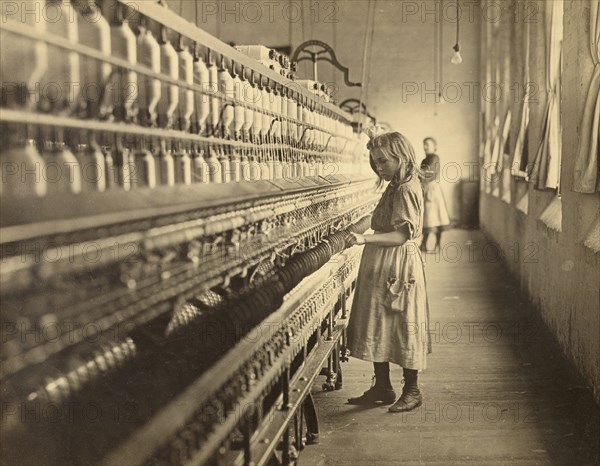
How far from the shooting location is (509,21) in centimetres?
959

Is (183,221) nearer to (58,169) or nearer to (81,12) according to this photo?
(58,169)

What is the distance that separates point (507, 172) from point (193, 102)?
8.29 metres

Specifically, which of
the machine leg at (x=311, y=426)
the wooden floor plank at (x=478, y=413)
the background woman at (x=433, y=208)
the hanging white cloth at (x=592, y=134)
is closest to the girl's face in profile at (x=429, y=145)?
the background woman at (x=433, y=208)

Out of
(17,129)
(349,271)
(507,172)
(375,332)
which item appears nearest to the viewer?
(17,129)

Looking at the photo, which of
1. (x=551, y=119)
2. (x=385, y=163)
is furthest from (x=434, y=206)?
(x=385, y=163)

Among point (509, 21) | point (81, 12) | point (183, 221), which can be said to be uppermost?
point (509, 21)

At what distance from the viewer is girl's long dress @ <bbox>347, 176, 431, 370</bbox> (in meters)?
3.78

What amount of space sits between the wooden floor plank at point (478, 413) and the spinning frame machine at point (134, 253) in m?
0.57

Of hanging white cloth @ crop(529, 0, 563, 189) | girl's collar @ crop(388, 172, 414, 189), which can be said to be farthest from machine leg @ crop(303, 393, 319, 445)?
hanging white cloth @ crop(529, 0, 563, 189)

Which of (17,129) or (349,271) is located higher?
(17,129)

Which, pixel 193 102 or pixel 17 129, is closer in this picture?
pixel 17 129

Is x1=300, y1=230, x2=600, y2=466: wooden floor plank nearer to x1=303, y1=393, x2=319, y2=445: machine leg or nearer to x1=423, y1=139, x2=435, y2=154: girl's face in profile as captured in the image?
x1=303, y1=393, x2=319, y2=445: machine leg

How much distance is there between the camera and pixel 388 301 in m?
3.81

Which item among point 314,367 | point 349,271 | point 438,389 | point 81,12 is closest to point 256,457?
point 314,367
